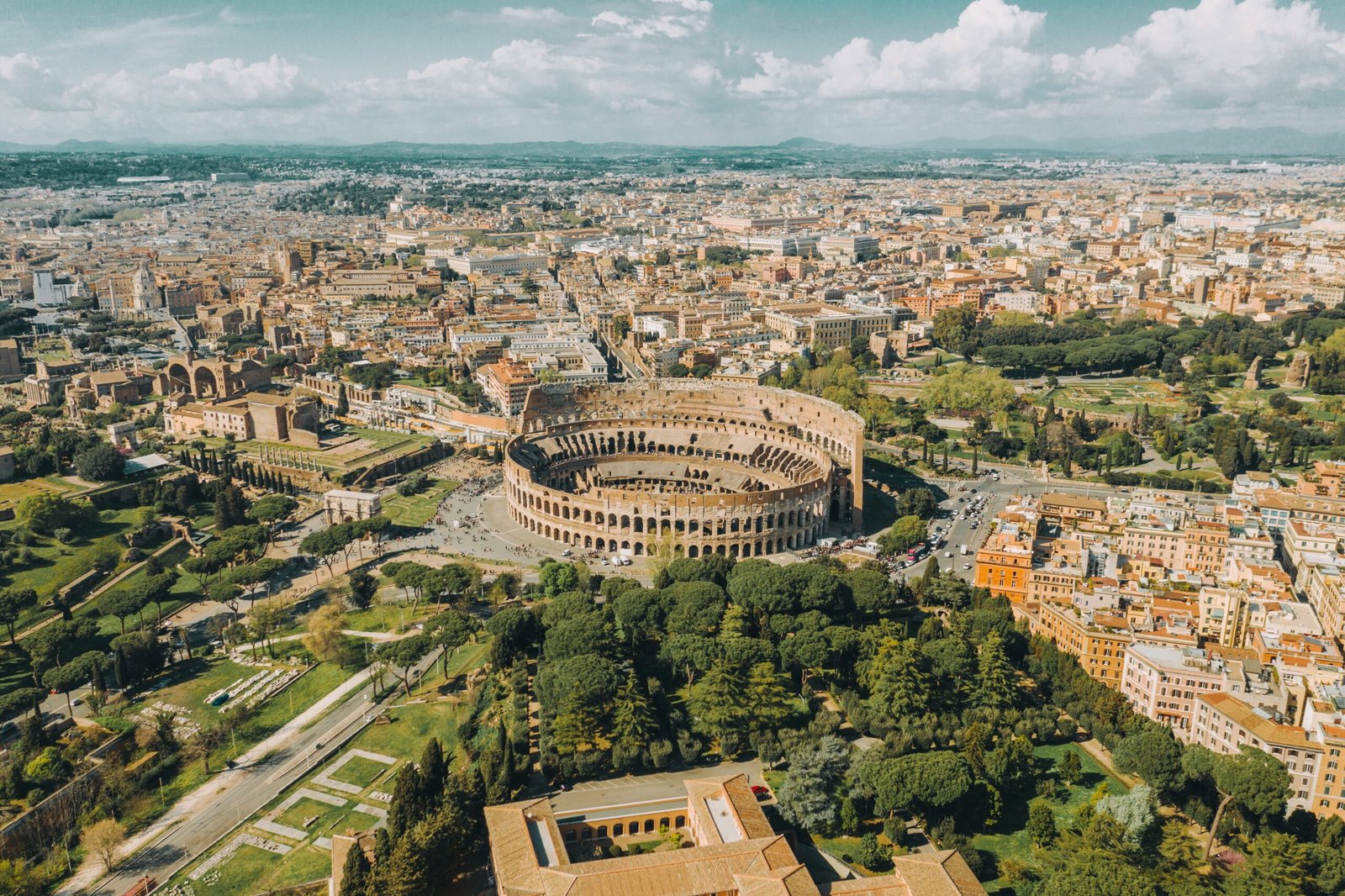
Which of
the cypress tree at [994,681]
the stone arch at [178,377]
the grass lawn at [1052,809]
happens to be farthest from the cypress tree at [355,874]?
→ the stone arch at [178,377]

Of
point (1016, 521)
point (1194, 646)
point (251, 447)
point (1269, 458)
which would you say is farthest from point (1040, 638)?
point (251, 447)

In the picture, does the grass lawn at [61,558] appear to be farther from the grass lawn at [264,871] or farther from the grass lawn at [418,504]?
the grass lawn at [264,871]

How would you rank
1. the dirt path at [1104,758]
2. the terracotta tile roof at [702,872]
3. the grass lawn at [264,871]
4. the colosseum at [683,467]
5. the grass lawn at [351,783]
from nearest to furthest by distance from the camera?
the terracotta tile roof at [702,872], the grass lawn at [264,871], the grass lawn at [351,783], the dirt path at [1104,758], the colosseum at [683,467]

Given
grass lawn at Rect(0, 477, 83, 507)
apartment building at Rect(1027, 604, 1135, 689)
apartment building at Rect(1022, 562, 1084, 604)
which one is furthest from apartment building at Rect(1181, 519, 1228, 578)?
grass lawn at Rect(0, 477, 83, 507)

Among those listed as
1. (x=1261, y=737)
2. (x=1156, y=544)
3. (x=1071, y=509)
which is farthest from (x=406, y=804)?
(x=1071, y=509)

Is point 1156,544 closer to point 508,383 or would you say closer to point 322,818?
point 322,818
